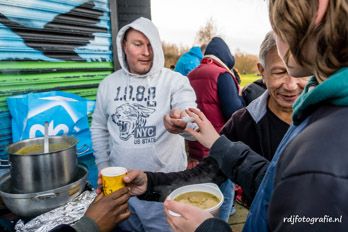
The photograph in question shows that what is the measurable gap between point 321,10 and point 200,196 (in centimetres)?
91

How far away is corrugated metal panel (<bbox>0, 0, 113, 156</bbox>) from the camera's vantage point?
278 cm

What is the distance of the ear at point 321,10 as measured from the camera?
745 millimetres

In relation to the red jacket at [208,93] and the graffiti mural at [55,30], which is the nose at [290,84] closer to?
the red jacket at [208,93]

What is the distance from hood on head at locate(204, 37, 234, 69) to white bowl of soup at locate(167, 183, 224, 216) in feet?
8.81

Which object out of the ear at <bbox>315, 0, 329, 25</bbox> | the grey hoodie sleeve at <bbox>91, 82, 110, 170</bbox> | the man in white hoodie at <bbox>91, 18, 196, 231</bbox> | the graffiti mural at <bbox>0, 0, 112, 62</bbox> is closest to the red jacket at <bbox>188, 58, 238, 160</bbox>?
the man in white hoodie at <bbox>91, 18, 196, 231</bbox>

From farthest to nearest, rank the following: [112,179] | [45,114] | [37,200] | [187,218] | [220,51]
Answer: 1. [220,51]
2. [45,114]
3. [37,200]
4. [112,179]
5. [187,218]

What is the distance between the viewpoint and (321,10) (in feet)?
2.47

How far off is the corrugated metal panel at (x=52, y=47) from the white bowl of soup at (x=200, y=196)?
7.07 ft

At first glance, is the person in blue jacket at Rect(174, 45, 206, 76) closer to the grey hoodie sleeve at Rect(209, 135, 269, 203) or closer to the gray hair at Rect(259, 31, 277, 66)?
the gray hair at Rect(259, 31, 277, 66)

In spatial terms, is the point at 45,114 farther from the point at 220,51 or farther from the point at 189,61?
the point at 189,61

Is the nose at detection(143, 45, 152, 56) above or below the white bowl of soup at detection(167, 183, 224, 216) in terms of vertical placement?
above

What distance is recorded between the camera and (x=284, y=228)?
660mm

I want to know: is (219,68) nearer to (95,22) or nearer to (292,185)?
(95,22)

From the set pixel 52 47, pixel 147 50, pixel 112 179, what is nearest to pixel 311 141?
pixel 112 179
